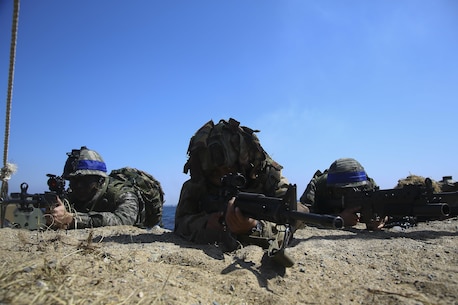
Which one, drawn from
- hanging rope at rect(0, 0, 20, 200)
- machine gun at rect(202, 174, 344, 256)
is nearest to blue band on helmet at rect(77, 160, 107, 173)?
hanging rope at rect(0, 0, 20, 200)

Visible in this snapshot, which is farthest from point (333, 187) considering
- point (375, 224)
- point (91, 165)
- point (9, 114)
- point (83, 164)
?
point (9, 114)

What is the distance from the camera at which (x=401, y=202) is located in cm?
541

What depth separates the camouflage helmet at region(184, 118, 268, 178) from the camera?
4.75 m

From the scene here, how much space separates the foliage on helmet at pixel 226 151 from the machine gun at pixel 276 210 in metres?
0.73

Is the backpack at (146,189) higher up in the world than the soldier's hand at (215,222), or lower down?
higher up

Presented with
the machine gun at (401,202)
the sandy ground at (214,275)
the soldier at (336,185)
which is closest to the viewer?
the sandy ground at (214,275)

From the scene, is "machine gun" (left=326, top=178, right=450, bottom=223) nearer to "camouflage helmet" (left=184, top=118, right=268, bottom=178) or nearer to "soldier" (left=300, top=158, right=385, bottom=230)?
"soldier" (left=300, top=158, right=385, bottom=230)

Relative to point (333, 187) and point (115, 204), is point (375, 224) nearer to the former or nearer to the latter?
point (333, 187)

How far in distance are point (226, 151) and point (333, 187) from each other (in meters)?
2.91

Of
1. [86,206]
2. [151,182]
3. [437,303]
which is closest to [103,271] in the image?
[437,303]

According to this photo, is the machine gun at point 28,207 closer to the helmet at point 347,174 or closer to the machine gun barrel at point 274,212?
the machine gun barrel at point 274,212

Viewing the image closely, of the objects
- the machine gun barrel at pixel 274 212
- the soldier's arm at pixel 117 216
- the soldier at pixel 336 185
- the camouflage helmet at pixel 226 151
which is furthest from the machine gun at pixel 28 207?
the soldier at pixel 336 185

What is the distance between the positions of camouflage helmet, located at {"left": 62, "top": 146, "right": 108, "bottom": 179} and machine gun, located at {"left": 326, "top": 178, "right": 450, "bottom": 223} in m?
4.54

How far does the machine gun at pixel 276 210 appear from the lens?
2.42m
